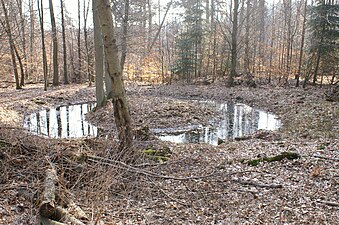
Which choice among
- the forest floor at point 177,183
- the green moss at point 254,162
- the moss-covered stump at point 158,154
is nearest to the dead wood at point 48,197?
the forest floor at point 177,183

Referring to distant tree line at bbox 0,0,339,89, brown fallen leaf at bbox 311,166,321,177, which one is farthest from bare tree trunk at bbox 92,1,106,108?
brown fallen leaf at bbox 311,166,321,177

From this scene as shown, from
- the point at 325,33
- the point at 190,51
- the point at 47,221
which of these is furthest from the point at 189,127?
the point at 190,51

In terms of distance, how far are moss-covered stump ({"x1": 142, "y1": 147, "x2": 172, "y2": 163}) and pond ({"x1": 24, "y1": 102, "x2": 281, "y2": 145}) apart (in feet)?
9.34

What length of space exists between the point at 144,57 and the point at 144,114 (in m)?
16.1

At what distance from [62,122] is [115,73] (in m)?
8.00

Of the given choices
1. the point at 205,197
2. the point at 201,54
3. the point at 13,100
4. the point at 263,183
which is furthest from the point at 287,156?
the point at 201,54

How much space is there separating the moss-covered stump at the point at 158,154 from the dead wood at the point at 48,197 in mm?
2505

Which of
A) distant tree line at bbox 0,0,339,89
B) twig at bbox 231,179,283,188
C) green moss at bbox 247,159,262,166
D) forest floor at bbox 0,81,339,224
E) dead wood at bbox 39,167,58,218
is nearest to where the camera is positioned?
dead wood at bbox 39,167,58,218

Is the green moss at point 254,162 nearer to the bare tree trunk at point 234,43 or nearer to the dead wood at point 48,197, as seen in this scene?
the dead wood at point 48,197

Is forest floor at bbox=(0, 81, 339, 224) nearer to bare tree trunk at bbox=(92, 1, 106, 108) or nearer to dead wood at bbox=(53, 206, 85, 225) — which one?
dead wood at bbox=(53, 206, 85, 225)

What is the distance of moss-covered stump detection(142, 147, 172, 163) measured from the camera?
6555mm

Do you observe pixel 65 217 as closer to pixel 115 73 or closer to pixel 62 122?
pixel 115 73

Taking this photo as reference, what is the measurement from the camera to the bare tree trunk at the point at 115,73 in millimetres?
5972

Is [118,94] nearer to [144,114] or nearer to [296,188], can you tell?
[296,188]
